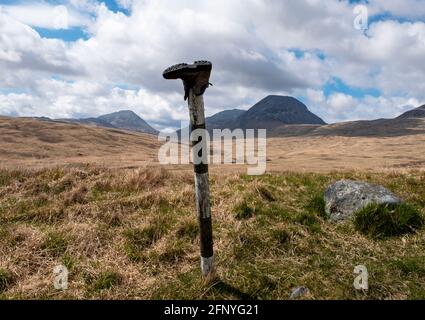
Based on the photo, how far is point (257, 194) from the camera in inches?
404

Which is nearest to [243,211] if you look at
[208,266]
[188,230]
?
[188,230]

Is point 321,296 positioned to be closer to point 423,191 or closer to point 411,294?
point 411,294

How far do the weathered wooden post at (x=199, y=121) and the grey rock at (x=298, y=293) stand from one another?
1369 mm

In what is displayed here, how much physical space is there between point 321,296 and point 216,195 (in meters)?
5.01

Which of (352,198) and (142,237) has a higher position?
(352,198)

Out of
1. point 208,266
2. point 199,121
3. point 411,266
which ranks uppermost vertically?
point 199,121

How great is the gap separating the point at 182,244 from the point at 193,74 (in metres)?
3.60

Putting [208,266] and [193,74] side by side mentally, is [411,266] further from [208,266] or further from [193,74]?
[193,74]

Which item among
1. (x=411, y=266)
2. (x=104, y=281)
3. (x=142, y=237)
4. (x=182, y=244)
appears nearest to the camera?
(x=104, y=281)

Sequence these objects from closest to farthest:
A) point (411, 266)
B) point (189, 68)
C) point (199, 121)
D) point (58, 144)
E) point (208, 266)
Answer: point (189, 68)
point (199, 121)
point (208, 266)
point (411, 266)
point (58, 144)

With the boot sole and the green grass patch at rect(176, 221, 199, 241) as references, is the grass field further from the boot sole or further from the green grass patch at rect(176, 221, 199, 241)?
the boot sole

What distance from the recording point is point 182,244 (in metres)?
7.69

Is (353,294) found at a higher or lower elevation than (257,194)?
lower
